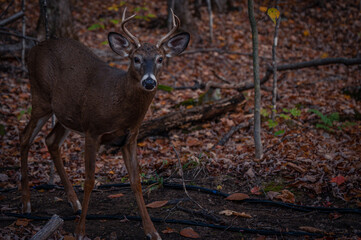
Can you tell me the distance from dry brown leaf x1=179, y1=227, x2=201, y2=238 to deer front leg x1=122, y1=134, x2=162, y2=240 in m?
0.25

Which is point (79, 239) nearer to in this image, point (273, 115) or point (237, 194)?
point (237, 194)

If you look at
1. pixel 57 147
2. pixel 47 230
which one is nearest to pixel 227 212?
pixel 47 230

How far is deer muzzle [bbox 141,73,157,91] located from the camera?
349cm

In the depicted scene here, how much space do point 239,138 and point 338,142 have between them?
174 centimetres

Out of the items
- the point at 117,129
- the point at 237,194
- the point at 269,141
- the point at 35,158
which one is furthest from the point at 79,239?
the point at 269,141

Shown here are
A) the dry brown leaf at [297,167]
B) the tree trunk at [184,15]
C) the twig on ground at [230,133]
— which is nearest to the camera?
the dry brown leaf at [297,167]

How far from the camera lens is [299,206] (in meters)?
4.14

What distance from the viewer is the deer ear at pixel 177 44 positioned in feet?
13.7

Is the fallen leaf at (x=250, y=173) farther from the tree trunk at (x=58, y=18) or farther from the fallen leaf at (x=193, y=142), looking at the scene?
the tree trunk at (x=58, y=18)

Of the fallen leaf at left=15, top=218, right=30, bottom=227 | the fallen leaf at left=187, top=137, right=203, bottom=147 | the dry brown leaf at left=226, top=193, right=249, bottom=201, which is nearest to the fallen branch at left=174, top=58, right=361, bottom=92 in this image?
the fallen leaf at left=187, top=137, right=203, bottom=147

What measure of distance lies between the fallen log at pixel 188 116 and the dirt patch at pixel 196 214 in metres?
2.09

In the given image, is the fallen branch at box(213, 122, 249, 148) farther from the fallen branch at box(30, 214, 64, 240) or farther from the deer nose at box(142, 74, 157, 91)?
the fallen branch at box(30, 214, 64, 240)

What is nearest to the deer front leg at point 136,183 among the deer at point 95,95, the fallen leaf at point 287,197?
the deer at point 95,95

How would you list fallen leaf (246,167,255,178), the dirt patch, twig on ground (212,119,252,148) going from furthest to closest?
twig on ground (212,119,252,148) < fallen leaf (246,167,255,178) < the dirt patch
